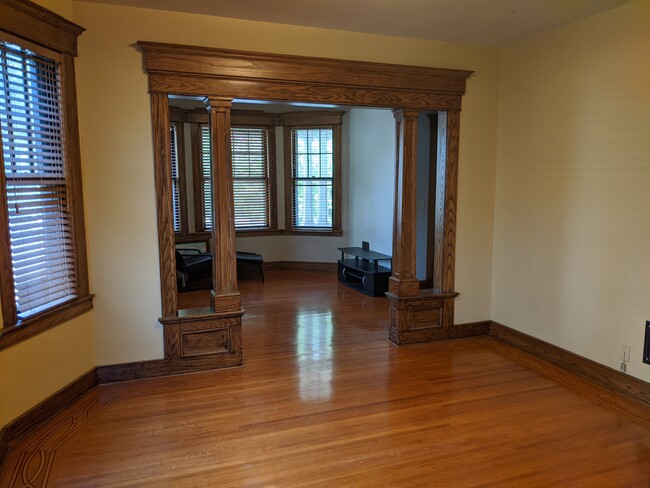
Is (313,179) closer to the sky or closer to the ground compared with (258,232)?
closer to the sky

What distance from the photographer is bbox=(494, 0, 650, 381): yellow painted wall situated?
3.26 m

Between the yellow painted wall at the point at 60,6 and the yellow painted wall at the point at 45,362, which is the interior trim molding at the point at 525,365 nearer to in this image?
the yellow painted wall at the point at 45,362

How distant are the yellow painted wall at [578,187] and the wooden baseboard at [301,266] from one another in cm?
387

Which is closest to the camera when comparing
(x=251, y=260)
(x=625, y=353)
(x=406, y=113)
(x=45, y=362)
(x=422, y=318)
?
(x=45, y=362)

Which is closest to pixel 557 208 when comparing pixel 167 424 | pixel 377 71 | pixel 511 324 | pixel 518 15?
pixel 511 324

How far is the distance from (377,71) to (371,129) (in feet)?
10.5

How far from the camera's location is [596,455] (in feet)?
8.71

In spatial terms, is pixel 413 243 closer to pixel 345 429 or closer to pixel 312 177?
pixel 345 429

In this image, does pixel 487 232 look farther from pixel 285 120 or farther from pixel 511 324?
pixel 285 120

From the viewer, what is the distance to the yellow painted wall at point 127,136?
3.39 m

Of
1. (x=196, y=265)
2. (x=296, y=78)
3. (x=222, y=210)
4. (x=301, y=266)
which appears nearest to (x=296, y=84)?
(x=296, y=78)

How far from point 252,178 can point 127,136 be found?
4.59m

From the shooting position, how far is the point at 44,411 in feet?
9.96

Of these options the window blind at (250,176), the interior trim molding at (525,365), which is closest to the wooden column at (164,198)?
the interior trim molding at (525,365)
